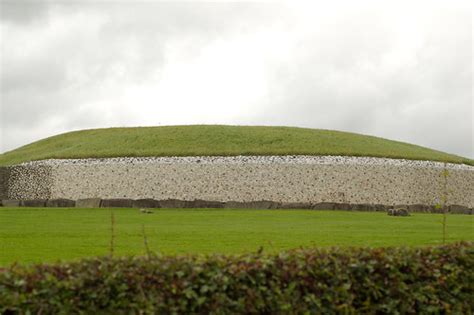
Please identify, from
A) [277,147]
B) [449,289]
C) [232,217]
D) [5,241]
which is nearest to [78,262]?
[449,289]

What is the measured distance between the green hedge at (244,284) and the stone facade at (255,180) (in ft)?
68.5

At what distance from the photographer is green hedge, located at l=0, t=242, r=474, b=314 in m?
6.04

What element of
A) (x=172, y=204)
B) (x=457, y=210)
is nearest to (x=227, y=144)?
(x=172, y=204)

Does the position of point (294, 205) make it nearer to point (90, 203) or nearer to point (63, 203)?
point (90, 203)

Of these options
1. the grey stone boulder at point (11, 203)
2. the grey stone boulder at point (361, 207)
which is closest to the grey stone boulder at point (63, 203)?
the grey stone boulder at point (11, 203)

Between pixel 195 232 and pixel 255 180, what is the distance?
1450 centimetres

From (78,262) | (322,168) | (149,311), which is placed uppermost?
(322,168)

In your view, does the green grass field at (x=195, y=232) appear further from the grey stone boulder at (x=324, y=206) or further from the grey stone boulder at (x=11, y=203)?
the grey stone boulder at (x=11, y=203)

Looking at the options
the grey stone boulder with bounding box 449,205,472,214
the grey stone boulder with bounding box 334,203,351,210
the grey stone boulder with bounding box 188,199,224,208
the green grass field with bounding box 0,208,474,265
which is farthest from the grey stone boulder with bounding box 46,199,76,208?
the grey stone boulder with bounding box 449,205,472,214

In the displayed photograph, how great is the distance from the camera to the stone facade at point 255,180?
28.8 m

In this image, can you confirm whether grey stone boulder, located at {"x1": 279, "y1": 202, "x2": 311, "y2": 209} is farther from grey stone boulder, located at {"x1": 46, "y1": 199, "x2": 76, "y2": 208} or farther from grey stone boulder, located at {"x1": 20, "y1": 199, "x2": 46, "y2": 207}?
grey stone boulder, located at {"x1": 20, "y1": 199, "x2": 46, "y2": 207}

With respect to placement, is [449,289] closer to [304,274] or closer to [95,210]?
[304,274]

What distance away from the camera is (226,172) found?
29.2 metres

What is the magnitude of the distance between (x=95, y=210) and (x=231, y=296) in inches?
675
